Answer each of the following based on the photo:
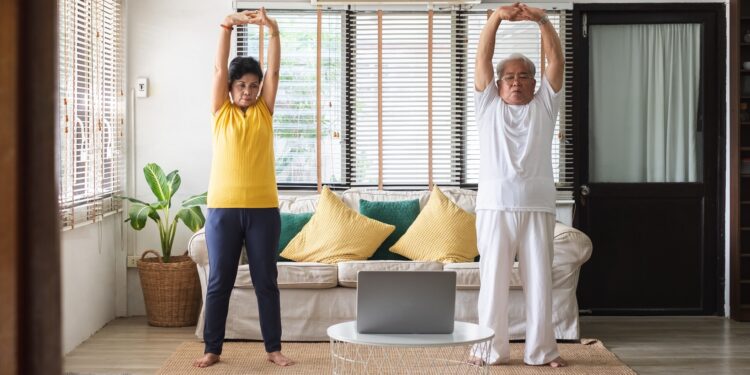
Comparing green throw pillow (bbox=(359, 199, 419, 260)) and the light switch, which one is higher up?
the light switch

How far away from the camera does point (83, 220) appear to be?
5.15 meters

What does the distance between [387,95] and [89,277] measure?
2136mm

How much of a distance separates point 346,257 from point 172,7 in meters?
2.00

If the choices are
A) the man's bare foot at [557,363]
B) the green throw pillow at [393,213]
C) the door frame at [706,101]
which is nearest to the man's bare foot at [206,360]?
the green throw pillow at [393,213]

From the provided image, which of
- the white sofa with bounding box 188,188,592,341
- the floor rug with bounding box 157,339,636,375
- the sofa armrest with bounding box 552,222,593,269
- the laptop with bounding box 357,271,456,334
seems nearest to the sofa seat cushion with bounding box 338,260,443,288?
the white sofa with bounding box 188,188,592,341

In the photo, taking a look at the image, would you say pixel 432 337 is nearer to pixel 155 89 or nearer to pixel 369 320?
pixel 369 320

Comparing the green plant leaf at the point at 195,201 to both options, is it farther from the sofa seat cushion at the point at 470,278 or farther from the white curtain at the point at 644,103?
the white curtain at the point at 644,103

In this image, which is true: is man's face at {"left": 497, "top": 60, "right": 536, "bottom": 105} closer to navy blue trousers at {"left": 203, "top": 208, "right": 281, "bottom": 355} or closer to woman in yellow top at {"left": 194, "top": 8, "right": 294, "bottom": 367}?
woman in yellow top at {"left": 194, "top": 8, "right": 294, "bottom": 367}

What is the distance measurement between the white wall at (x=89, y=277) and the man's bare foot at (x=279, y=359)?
1061mm

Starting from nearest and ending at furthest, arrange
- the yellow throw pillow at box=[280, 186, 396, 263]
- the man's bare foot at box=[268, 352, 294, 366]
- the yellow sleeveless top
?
the yellow sleeveless top → the man's bare foot at box=[268, 352, 294, 366] → the yellow throw pillow at box=[280, 186, 396, 263]

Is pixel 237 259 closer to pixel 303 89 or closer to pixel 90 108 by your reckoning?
pixel 90 108

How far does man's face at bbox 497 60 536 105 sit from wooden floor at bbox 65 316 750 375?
1399 millimetres

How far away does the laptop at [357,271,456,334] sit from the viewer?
11.1ft

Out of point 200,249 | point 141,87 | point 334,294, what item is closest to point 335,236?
point 334,294
